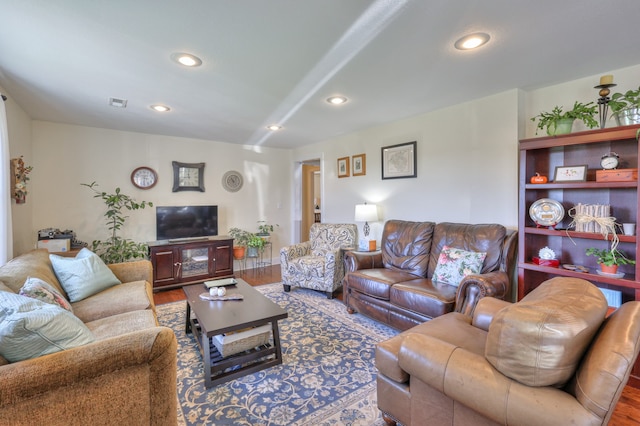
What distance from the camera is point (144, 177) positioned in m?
4.59

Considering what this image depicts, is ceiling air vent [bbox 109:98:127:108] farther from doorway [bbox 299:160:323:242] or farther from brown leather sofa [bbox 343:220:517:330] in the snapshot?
doorway [bbox 299:160:323:242]

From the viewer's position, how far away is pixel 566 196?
2.62 m

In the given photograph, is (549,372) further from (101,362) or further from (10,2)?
(10,2)

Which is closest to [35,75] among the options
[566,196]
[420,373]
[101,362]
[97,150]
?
→ [97,150]

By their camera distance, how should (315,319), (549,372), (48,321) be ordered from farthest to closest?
(315,319) → (48,321) → (549,372)

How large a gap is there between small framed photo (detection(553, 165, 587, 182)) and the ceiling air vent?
13.7 ft

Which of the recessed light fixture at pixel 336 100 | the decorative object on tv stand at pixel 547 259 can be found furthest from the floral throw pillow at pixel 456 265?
the recessed light fixture at pixel 336 100

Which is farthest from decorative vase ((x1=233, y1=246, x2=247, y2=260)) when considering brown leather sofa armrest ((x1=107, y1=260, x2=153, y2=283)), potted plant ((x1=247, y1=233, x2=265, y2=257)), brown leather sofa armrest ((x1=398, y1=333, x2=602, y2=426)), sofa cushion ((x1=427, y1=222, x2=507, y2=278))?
brown leather sofa armrest ((x1=398, y1=333, x2=602, y2=426))

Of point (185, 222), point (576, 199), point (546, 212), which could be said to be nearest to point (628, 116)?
point (576, 199)

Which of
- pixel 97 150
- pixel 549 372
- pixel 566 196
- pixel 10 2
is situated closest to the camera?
pixel 549 372

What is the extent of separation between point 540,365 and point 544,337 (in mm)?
109

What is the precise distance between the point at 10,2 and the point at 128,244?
3.34 meters

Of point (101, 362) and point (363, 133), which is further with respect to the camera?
point (363, 133)

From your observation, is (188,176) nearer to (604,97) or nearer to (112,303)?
(112,303)
